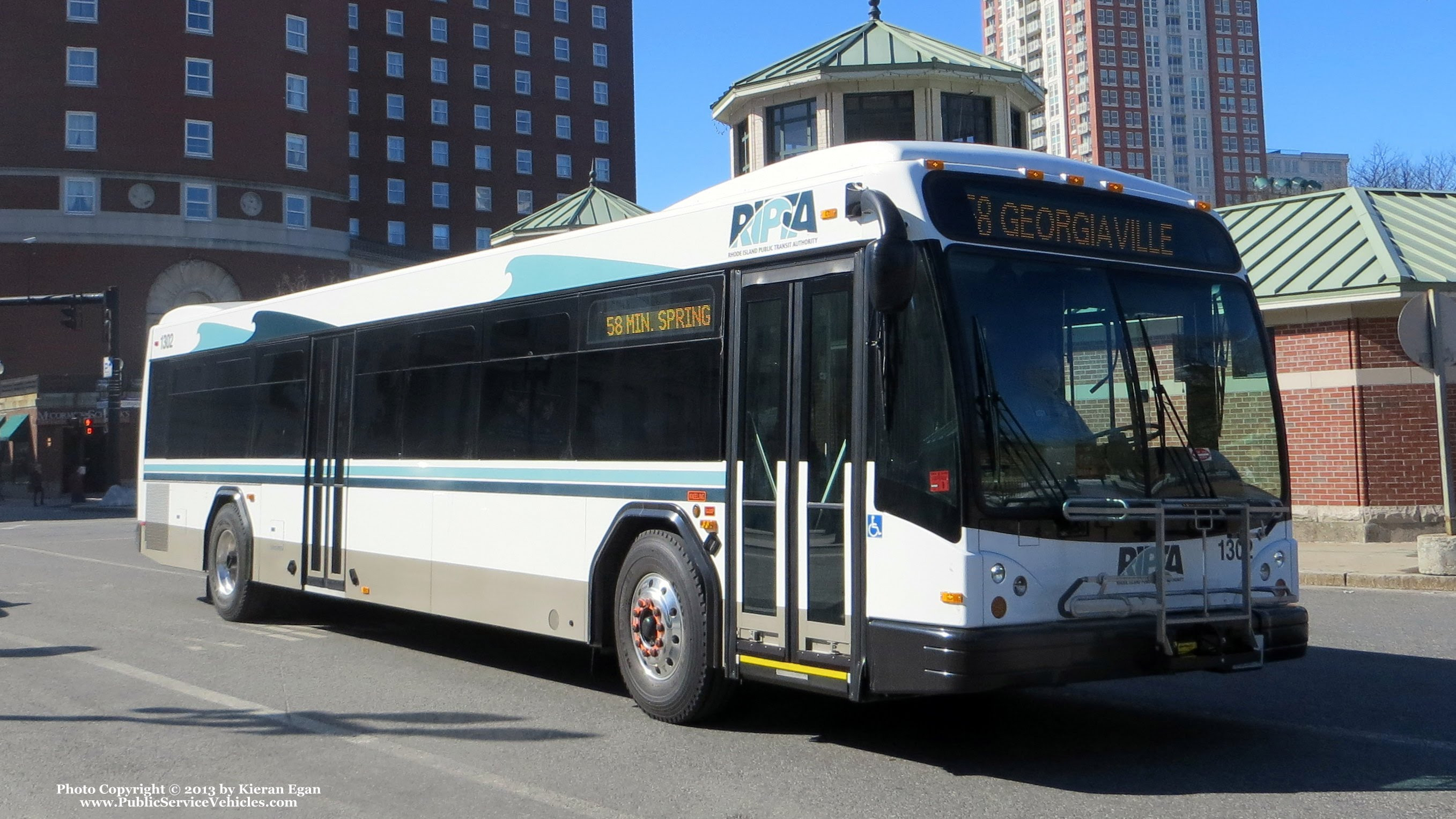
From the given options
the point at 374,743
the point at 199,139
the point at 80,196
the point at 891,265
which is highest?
the point at 199,139

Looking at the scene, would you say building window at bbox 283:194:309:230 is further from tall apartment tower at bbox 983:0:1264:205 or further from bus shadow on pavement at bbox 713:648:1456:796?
tall apartment tower at bbox 983:0:1264:205

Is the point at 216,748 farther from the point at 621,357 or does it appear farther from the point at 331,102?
the point at 331,102

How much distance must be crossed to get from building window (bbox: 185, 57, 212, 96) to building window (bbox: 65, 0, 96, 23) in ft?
13.1

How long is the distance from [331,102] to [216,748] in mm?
58558

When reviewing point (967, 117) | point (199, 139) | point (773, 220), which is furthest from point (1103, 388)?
point (199, 139)

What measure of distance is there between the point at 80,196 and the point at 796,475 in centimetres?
5483

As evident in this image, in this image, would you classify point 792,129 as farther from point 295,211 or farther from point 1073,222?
point 295,211

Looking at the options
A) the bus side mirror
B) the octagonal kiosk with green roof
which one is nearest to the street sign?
the bus side mirror

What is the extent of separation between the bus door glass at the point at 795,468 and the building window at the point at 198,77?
5559cm

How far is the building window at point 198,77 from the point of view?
56750mm

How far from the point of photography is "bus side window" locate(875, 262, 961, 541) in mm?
6324

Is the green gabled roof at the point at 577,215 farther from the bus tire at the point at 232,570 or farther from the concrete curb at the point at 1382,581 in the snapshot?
the concrete curb at the point at 1382,581

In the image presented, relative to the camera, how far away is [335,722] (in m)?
8.05

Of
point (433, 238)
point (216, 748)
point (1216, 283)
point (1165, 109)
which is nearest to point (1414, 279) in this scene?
point (1216, 283)
